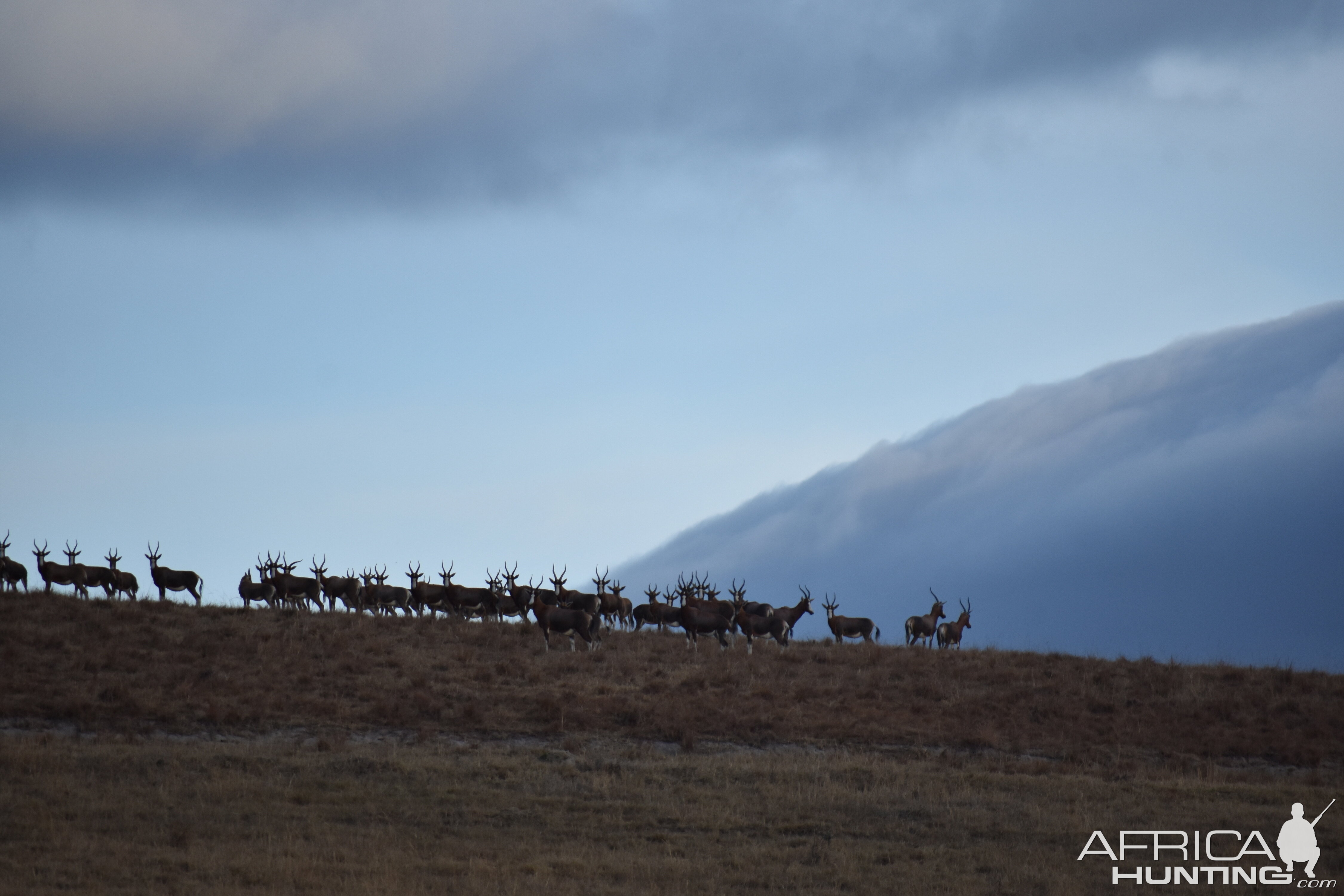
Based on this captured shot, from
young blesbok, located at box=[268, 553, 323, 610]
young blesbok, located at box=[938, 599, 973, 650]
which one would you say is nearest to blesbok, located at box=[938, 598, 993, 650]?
young blesbok, located at box=[938, 599, 973, 650]

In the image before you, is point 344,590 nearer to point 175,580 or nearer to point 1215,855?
point 175,580

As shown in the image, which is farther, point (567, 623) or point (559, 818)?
point (567, 623)

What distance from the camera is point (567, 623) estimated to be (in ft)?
110

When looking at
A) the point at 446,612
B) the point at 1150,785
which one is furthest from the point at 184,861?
the point at 446,612

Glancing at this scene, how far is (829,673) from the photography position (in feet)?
101

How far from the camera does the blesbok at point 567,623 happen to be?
33094mm

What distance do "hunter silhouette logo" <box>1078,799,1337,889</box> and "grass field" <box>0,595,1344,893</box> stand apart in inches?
16.8

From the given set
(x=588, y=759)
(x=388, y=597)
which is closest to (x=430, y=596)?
(x=388, y=597)

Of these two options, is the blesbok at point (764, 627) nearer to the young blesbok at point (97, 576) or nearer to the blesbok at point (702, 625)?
the blesbok at point (702, 625)

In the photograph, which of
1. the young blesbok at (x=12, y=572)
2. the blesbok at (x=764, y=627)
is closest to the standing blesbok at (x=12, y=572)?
the young blesbok at (x=12, y=572)

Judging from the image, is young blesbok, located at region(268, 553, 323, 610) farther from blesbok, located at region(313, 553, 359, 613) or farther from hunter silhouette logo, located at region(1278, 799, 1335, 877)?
hunter silhouette logo, located at region(1278, 799, 1335, 877)

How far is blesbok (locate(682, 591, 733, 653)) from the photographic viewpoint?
114ft

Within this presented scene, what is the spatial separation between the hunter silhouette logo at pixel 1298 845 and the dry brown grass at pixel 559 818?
1186 millimetres

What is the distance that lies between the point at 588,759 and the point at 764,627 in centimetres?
1622
